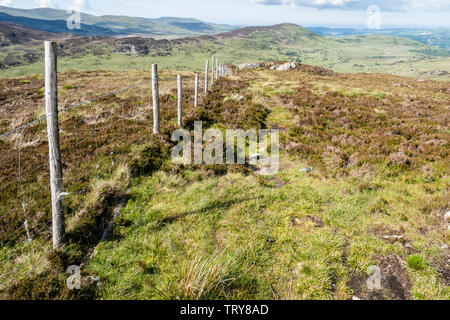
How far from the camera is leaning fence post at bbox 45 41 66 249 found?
4164 mm

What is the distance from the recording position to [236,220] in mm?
6098

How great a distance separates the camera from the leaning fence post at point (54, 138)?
4.16 metres

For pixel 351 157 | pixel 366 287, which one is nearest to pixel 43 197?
pixel 366 287

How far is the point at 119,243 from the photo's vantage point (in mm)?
5152

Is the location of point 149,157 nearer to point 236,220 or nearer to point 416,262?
point 236,220

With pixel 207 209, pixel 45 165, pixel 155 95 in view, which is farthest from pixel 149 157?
pixel 45 165

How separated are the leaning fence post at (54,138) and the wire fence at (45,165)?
0.28m

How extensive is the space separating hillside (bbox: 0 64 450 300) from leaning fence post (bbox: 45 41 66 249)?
0.48m

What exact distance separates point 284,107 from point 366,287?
15457 mm

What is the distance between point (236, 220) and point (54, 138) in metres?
4.19

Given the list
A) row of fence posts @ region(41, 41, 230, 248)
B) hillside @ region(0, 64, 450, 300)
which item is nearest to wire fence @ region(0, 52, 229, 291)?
hillside @ region(0, 64, 450, 300)

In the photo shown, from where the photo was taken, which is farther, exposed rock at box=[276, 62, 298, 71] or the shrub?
exposed rock at box=[276, 62, 298, 71]

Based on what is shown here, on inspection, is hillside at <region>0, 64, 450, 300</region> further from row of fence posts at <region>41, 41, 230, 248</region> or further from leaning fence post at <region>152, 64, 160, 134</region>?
leaning fence post at <region>152, 64, 160, 134</region>

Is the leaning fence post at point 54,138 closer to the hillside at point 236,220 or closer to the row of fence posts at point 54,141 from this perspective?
the row of fence posts at point 54,141
